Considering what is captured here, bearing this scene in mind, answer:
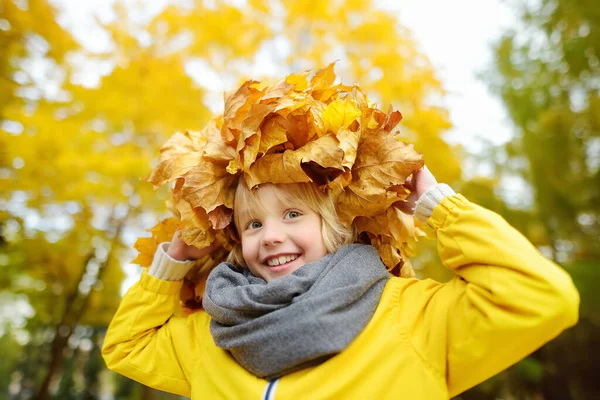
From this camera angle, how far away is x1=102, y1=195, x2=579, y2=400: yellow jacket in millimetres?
1129

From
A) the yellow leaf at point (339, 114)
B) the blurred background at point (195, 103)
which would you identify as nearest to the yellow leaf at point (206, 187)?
the yellow leaf at point (339, 114)

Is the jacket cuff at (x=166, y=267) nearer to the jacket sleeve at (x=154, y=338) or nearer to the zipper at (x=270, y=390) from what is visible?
the jacket sleeve at (x=154, y=338)

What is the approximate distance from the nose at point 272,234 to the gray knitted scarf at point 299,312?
0.46 ft

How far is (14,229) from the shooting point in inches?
265

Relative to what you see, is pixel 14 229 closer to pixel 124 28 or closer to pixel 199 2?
pixel 124 28

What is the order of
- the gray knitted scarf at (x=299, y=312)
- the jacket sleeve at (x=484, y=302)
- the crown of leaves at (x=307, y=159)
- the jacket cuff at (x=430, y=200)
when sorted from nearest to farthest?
the jacket sleeve at (x=484, y=302) < the gray knitted scarf at (x=299, y=312) < the jacket cuff at (x=430, y=200) < the crown of leaves at (x=307, y=159)

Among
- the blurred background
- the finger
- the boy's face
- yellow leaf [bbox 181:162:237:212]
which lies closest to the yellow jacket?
the finger

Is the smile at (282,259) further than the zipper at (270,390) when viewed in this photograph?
Yes

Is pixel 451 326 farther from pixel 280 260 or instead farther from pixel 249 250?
pixel 249 250

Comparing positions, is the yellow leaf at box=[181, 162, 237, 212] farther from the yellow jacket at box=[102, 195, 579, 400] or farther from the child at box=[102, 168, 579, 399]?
the yellow jacket at box=[102, 195, 579, 400]

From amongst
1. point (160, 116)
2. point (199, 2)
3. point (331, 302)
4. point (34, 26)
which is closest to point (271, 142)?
point (331, 302)

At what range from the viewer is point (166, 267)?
1.77 metres

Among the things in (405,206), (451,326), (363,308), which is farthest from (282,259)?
(451,326)

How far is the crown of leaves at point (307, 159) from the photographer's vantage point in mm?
1469
